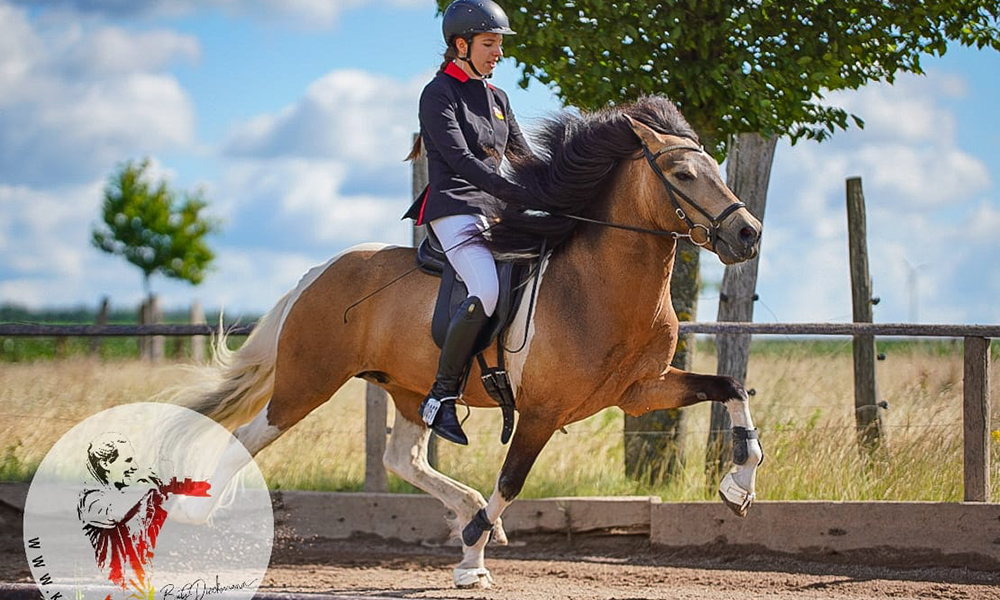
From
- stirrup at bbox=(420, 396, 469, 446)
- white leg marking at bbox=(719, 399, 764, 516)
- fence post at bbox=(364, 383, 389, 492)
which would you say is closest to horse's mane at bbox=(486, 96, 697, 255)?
stirrup at bbox=(420, 396, 469, 446)

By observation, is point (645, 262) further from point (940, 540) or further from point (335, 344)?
point (940, 540)

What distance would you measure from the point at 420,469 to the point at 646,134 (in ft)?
8.12

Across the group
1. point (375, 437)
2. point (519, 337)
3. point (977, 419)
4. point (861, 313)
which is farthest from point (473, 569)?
point (861, 313)

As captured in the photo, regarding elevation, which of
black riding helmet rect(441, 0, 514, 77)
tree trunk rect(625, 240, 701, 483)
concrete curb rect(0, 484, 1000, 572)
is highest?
black riding helmet rect(441, 0, 514, 77)

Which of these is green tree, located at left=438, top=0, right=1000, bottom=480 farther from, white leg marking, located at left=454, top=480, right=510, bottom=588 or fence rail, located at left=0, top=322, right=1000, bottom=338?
white leg marking, located at left=454, top=480, right=510, bottom=588

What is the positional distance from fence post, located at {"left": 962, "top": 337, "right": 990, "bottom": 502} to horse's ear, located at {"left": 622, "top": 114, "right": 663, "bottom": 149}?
9.59 ft

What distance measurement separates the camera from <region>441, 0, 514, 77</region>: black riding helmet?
18.5 feet

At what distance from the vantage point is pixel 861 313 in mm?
8555

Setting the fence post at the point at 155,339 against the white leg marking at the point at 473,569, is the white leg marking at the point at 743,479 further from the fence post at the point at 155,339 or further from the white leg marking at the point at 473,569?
the fence post at the point at 155,339

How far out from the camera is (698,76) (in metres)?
7.36

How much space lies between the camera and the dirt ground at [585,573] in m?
6.02

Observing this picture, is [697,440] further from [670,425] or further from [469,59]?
[469,59]

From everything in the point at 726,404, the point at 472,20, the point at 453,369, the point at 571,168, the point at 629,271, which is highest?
the point at 472,20

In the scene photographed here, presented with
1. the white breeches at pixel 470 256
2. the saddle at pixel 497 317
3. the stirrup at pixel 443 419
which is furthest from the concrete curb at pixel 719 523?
the white breeches at pixel 470 256
